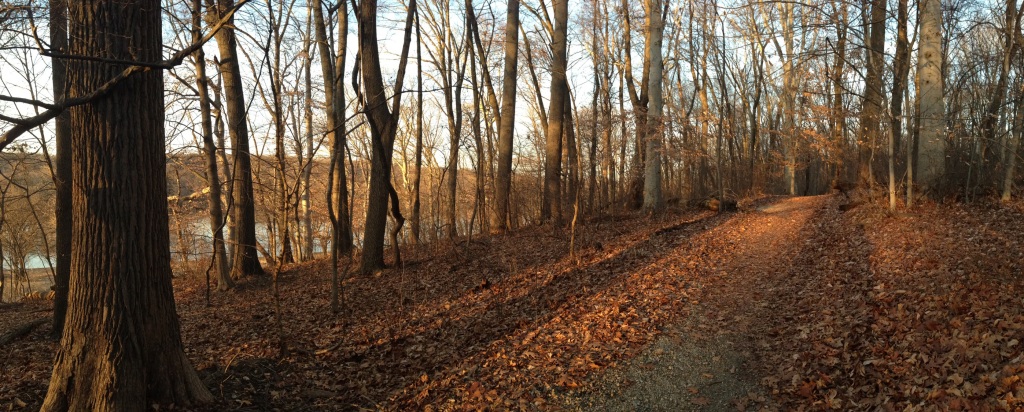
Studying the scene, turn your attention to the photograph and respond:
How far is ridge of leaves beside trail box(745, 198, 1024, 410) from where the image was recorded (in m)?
4.46

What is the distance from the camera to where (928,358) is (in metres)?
4.87

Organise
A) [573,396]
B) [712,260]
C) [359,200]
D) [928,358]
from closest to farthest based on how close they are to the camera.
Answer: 1. [928,358]
2. [573,396]
3. [712,260]
4. [359,200]

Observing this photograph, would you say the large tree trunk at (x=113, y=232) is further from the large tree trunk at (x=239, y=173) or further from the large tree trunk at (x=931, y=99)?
the large tree trunk at (x=931, y=99)

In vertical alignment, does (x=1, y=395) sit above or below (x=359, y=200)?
below

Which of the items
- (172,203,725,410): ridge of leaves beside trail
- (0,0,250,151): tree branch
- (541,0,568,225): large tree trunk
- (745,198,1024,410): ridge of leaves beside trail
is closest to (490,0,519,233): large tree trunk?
(541,0,568,225): large tree trunk

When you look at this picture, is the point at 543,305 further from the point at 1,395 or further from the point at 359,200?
the point at 359,200

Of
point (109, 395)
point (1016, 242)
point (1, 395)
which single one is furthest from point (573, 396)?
point (1016, 242)

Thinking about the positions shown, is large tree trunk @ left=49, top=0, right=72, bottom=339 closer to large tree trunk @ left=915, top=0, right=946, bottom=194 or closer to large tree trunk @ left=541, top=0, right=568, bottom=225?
large tree trunk @ left=541, top=0, right=568, bottom=225

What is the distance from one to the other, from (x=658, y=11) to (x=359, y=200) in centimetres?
2497

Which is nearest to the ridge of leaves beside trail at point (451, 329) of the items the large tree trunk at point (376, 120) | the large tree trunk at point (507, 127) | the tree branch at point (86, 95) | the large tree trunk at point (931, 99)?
the large tree trunk at point (376, 120)

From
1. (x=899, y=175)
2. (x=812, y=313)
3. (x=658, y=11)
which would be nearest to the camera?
(x=812, y=313)

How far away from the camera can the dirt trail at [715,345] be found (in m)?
5.37

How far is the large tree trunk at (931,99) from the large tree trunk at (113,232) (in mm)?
13060

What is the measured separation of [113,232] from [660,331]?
5.75m
